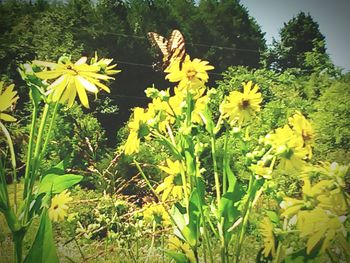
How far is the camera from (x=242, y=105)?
94cm

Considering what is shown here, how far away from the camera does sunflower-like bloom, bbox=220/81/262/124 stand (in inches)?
36.8

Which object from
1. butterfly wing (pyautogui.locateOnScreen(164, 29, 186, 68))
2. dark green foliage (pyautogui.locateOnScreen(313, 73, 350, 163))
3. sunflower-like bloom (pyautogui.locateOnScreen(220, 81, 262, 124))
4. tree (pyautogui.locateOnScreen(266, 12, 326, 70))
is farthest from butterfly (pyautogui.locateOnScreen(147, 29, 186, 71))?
dark green foliage (pyautogui.locateOnScreen(313, 73, 350, 163))

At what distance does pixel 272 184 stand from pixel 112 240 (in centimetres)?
59

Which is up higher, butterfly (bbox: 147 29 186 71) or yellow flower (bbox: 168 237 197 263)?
butterfly (bbox: 147 29 186 71)

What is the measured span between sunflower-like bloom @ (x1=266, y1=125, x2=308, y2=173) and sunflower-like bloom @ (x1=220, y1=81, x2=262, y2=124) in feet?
0.39

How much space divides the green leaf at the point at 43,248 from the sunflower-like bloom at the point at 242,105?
480 mm

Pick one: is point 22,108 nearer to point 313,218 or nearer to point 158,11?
point 158,11

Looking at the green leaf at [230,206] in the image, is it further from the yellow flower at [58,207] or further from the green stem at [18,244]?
the yellow flower at [58,207]

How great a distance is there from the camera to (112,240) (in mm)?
1178

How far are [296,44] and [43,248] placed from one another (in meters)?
1.52

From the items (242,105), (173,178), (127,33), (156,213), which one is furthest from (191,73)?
(127,33)

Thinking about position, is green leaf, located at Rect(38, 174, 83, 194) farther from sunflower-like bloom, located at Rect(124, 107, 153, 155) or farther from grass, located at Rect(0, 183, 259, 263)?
grass, located at Rect(0, 183, 259, 263)

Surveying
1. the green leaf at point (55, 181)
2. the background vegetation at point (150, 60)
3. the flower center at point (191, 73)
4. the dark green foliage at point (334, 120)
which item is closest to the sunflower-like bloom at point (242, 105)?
the flower center at point (191, 73)

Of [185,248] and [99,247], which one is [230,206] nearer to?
[185,248]
